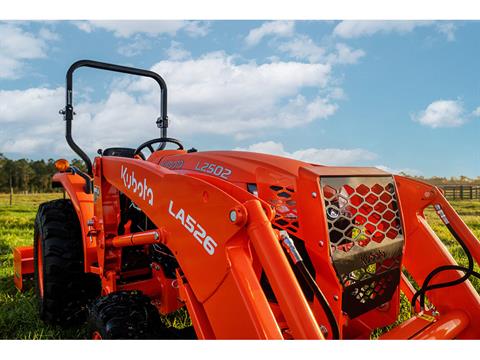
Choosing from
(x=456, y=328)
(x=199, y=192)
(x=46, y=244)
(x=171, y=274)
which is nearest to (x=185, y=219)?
(x=199, y=192)

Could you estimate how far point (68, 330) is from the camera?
3156mm

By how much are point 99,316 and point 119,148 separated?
62.2 inches

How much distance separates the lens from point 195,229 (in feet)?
5.79

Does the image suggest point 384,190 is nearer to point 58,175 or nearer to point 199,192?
point 199,192

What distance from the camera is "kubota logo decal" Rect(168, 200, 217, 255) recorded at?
66.1 inches

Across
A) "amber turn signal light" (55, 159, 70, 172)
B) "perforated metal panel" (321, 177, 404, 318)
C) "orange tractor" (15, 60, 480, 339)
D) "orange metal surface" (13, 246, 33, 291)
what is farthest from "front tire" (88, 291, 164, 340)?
"orange metal surface" (13, 246, 33, 291)

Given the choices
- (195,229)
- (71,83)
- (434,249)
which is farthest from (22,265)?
(434,249)

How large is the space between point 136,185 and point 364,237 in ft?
→ 3.95

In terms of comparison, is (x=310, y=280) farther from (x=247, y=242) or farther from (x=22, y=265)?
(x=22, y=265)

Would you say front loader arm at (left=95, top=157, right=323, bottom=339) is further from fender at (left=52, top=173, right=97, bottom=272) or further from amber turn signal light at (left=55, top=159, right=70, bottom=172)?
amber turn signal light at (left=55, top=159, right=70, bottom=172)

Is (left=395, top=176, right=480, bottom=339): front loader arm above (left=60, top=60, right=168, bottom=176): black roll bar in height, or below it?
below

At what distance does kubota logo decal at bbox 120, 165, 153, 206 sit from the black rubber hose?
885mm

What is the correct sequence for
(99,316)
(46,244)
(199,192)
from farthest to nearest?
1. (46,244)
2. (99,316)
3. (199,192)

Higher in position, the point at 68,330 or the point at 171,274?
the point at 171,274
